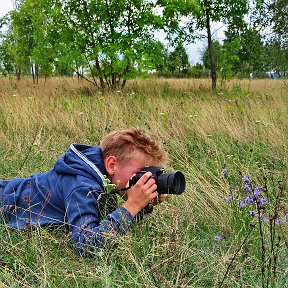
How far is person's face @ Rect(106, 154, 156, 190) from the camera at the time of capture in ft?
7.84

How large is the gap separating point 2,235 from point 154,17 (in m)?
7.79

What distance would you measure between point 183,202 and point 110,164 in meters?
0.65

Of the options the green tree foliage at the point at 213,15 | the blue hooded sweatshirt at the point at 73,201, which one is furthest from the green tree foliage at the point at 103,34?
the blue hooded sweatshirt at the point at 73,201

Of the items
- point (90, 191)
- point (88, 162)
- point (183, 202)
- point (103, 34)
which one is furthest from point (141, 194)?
point (103, 34)

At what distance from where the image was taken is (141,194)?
7.30ft

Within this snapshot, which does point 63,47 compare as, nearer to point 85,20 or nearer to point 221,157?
point 85,20

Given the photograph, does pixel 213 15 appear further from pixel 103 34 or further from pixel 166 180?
pixel 166 180

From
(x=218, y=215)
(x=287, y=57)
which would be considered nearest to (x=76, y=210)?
(x=218, y=215)

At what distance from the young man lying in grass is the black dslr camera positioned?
36 millimetres

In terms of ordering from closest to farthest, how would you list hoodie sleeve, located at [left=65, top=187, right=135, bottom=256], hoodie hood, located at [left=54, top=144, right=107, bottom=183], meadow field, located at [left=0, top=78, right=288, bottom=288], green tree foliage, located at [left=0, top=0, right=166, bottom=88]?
meadow field, located at [left=0, top=78, right=288, bottom=288], hoodie sleeve, located at [left=65, top=187, right=135, bottom=256], hoodie hood, located at [left=54, top=144, right=107, bottom=183], green tree foliage, located at [left=0, top=0, right=166, bottom=88]

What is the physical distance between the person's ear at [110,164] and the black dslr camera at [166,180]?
165 millimetres

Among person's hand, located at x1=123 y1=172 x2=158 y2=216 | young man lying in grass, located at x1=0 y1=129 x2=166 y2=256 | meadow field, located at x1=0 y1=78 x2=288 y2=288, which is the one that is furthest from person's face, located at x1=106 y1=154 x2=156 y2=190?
meadow field, located at x1=0 y1=78 x2=288 y2=288

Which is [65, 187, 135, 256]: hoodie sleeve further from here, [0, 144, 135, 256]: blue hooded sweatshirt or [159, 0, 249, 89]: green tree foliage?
[159, 0, 249, 89]: green tree foliage

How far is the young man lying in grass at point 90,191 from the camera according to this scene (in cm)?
221
